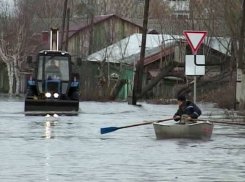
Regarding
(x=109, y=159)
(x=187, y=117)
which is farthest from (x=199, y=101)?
(x=109, y=159)

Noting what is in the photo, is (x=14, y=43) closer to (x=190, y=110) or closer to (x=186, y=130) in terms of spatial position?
(x=190, y=110)

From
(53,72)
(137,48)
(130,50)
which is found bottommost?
(53,72)

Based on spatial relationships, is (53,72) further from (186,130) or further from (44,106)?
(186,130)

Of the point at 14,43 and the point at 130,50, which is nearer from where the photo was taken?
the point at 130,50

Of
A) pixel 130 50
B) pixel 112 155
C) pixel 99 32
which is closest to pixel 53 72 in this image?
pixel 112 155

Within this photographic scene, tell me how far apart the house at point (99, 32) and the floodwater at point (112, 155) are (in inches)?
A: 2098

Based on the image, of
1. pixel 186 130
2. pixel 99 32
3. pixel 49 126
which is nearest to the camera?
pixel 186 130

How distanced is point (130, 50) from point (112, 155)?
179 feet

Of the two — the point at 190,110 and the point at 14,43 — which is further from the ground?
the point at 14,43

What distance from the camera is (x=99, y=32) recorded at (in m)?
85.5

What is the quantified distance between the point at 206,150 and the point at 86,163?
3.90 meters

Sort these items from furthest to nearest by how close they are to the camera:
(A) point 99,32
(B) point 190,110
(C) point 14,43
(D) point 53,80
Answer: (A) point 99,32, (C) point 14,43, (D) point 53,80, (B) point 190,110

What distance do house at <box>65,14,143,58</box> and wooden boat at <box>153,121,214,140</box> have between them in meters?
57.1

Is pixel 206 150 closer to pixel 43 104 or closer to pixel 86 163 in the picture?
pixel 86 163
